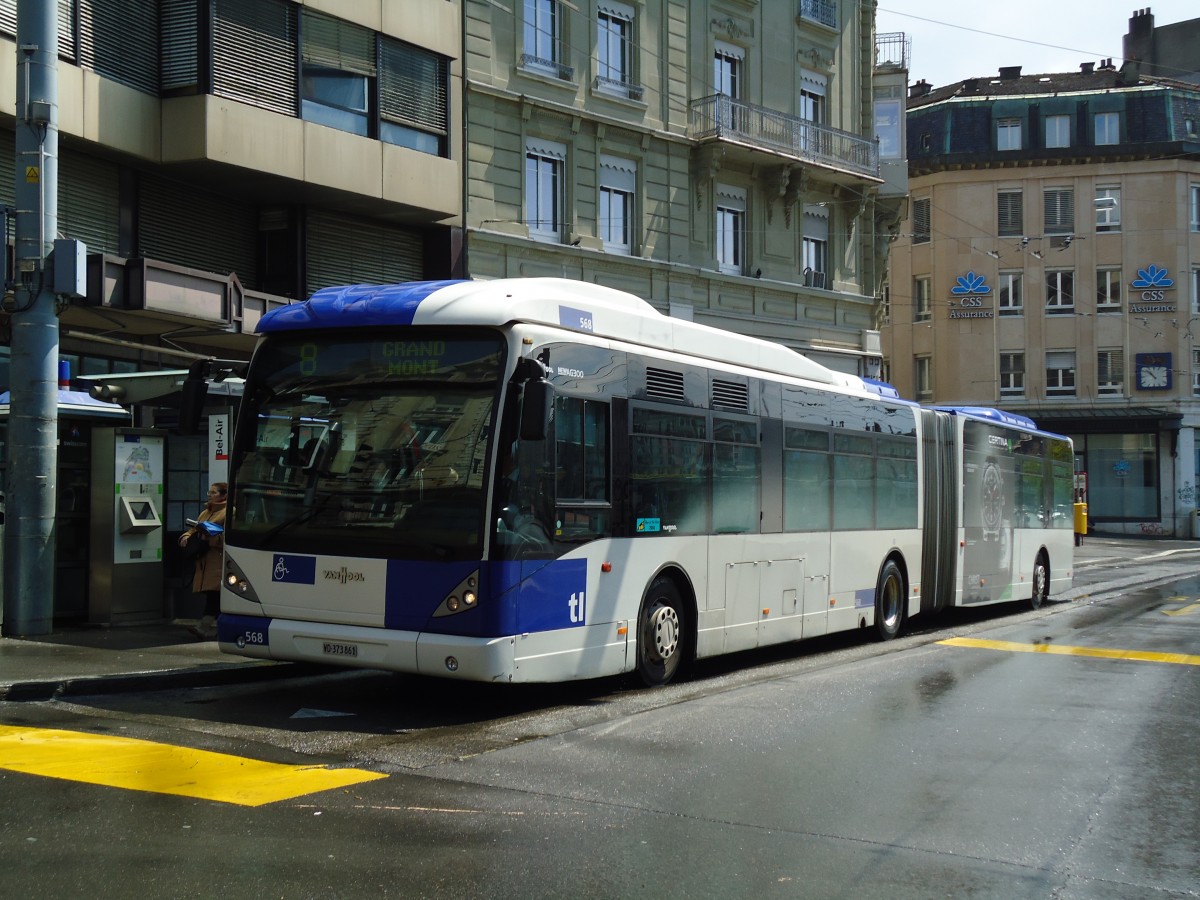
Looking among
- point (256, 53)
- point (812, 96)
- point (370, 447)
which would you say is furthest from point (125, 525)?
point (812, 96)

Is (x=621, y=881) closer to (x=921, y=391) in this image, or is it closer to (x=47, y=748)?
(x=47, y=748)

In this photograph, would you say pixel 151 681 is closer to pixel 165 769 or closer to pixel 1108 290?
pixel 165 769

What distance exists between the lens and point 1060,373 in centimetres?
5334

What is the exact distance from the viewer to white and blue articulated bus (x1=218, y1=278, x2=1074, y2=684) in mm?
8883

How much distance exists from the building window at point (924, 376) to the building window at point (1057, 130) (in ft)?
32.2

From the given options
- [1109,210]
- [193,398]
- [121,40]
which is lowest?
[193,398]

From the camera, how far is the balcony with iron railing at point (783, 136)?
27500 millimetres

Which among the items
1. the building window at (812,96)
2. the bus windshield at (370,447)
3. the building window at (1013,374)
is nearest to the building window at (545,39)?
the building window at (812,96)

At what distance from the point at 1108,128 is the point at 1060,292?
6949mm

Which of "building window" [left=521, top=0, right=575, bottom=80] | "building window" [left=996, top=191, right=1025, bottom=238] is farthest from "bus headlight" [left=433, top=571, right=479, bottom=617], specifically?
"building window" [left=996, top=191, right=1025, bottom=238]

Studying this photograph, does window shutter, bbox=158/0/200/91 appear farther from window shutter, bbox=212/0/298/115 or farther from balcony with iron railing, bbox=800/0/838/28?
balcony with iron railing, bbox=800/0/838/28

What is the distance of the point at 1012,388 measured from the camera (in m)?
53.6

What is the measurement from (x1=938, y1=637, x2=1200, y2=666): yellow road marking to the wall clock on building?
136 ft

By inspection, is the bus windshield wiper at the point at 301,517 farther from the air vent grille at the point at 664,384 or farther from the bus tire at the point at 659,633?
the air vent grille at the point at 664,384
